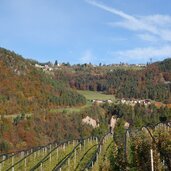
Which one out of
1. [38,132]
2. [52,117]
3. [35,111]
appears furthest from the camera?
[35,111]

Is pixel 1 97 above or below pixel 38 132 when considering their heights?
above

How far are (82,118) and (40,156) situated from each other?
13126 cm

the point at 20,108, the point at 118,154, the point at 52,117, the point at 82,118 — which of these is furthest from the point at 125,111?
the point at 118,154

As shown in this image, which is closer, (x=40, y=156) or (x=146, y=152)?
(x=146, y=152)

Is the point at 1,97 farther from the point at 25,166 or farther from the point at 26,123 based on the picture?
the point at 25,166

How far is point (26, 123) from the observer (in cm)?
15588

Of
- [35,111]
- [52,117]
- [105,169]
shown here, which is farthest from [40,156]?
[35,111]

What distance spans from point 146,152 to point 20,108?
170 m

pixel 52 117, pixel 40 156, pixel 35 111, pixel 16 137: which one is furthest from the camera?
pixel 35 111

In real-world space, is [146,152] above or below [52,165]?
above

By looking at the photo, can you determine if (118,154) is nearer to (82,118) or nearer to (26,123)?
(26,123)

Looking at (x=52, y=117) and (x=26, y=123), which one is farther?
(x=52, y=117)

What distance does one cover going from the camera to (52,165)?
43.7 metres

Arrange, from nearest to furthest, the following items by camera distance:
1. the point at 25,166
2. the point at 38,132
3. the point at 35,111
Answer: the point at 25,166 < the point at 38,132 < the point at 35,111
